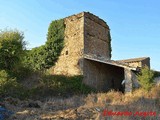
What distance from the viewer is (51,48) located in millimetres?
23547

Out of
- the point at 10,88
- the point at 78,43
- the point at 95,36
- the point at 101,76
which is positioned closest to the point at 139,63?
the point at 101,76

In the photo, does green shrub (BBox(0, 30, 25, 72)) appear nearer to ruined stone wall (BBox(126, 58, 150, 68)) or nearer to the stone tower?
the stone tower

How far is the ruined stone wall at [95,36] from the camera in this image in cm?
2245

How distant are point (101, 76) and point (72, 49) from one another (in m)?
3.56

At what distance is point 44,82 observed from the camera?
19250 millimetres

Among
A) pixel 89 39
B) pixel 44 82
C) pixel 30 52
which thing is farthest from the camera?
pixel 30 52

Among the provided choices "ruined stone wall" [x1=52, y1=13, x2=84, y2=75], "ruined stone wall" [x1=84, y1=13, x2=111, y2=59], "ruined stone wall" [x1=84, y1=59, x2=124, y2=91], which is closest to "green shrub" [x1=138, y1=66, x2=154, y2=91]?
"ruined stone wall" [x1=84, y1=59, x2=124, y2=91]

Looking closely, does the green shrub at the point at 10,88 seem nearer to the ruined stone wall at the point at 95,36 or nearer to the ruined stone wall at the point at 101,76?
the ruined stone wall at the point at 101,76

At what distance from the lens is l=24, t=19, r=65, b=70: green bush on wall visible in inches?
920

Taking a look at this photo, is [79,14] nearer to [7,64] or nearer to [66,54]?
[66,54]

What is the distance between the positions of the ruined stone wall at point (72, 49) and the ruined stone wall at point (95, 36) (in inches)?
18.4

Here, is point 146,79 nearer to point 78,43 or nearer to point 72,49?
point 78,43

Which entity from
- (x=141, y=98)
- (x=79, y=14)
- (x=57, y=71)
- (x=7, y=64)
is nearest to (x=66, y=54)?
(x=57, y=71)

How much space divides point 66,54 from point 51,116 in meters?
12.6
